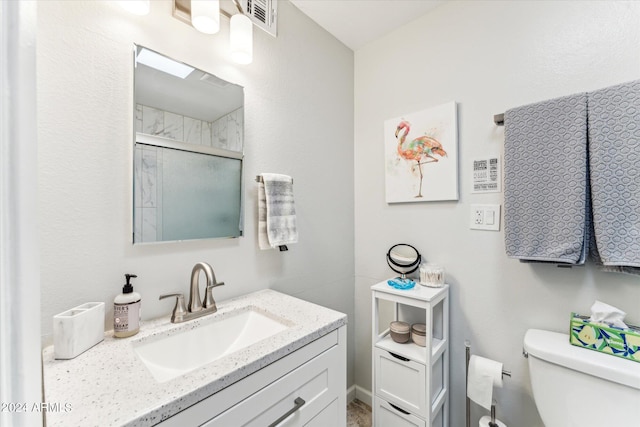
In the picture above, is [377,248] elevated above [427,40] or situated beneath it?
situated beneath

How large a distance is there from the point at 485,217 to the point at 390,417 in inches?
42.4

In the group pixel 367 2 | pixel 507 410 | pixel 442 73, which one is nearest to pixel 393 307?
pixel 507 410

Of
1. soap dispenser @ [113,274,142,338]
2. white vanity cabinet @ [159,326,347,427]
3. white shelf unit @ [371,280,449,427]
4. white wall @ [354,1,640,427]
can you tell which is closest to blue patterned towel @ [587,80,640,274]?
white wall @ [354,1,640,427]

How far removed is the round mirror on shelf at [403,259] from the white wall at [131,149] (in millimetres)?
400

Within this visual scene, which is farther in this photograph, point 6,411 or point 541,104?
point 541,104

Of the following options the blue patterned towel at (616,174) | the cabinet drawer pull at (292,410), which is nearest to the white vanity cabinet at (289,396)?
the cabinet drawer pull at (292,410)

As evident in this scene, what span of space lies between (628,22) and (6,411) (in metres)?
1.83

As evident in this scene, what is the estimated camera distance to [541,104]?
40.8 inches

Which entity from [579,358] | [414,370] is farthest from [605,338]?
[414,370]

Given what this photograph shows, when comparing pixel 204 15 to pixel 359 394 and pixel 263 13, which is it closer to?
pixel 263 13

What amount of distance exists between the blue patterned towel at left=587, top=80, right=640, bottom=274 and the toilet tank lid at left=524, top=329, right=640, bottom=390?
305mm

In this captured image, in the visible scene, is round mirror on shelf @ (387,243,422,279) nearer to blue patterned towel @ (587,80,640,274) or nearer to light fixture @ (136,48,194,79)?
blue patterned towel @ (587,80,640,274)

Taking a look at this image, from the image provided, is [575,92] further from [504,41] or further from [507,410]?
[507,410]

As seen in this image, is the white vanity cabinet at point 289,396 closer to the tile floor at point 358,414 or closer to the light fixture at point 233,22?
the tile floor at point 358,414
